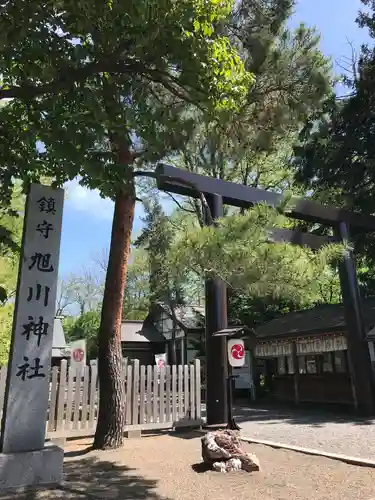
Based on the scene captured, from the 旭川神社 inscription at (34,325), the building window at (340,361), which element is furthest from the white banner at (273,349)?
the 旭川神社 inscription at (34,325)

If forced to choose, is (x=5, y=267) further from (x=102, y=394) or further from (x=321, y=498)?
(x=321, y=498)

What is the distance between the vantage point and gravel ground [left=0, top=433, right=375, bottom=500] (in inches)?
168

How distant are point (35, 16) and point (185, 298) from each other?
2023 cm

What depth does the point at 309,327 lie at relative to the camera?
14117mm

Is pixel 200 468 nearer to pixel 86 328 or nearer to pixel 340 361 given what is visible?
pixel 340 361

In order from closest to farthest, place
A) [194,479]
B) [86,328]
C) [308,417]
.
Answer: [194,479] → [308,417] → [86,328]

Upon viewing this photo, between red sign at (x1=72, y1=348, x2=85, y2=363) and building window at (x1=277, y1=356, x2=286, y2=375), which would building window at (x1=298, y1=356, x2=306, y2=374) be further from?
red sign at (x1=72, y1=348, x2=85, y2=363)

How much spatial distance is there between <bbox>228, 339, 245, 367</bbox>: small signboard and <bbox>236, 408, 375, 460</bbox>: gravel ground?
1570 millimetres

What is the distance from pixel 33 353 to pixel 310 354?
38.9ft

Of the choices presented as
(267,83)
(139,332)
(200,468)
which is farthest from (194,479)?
(139,332)

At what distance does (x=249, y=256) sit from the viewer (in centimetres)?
445

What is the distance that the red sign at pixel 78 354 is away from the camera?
13588 millimetres

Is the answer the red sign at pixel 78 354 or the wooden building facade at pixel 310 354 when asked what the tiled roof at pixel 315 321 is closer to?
the wooden building facade at pixel 310 354

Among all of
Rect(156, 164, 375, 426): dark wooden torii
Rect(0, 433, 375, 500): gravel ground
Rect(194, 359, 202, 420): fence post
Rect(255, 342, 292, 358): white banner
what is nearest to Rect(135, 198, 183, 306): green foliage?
Rect(255, 342, 292, 358): white banner
